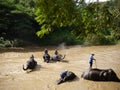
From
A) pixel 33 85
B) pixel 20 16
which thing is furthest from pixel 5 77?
pixel 20 16

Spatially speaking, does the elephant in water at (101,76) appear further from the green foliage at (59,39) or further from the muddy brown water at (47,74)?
the green foliage at (59,39)

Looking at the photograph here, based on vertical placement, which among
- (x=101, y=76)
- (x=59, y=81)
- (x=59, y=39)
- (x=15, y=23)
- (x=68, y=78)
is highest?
(x=15, y=23)

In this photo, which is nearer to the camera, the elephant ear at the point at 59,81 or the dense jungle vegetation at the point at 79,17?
the dense jungle vegetation at the point at 79,17

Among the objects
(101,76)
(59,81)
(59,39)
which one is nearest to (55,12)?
(59,81)

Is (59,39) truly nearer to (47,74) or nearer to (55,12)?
(47,74)

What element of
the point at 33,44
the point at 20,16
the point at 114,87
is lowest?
the point at 114,87

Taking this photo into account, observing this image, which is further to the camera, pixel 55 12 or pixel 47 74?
pixel 47 74

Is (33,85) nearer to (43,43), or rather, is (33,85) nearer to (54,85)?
(54,85)

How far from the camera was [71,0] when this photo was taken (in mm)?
8758

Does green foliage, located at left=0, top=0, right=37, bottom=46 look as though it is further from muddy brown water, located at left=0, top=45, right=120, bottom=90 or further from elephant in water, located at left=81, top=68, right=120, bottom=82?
elephant in water, located at left=81, top=68, right=120, bottom=82

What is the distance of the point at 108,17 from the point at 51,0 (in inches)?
124

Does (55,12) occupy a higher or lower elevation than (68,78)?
higher

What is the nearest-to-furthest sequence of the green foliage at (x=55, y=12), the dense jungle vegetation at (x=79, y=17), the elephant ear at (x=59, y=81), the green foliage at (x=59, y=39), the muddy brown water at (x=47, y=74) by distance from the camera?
1. the green foliage at (x=55, y=12)
2. the dense jungle vegetation at (x=79, y=17)
3. the muddy brown water at (x=47, y=74)
4. the elephant ear at (x=59, y=81)
5. the green foliage at (x=59, y=39)

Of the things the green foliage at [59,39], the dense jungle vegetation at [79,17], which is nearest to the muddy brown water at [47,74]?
the dense jungle vegetation at [79,17]
